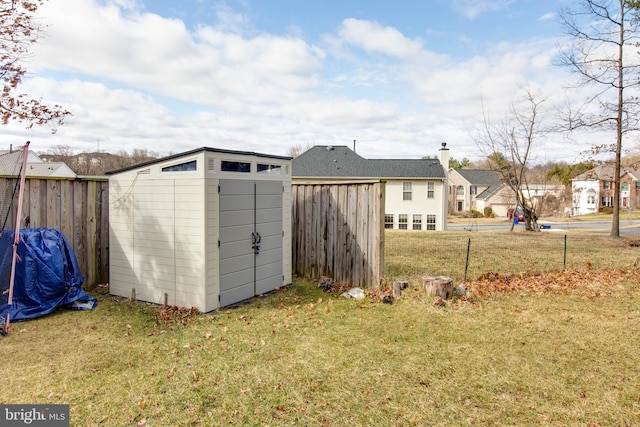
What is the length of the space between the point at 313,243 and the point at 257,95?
11.4 metres

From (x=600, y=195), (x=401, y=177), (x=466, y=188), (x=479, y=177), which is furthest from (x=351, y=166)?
(x=600, y=195)

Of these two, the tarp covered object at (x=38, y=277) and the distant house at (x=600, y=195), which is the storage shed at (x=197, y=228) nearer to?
the tarp covered object at (x=38, y=277)

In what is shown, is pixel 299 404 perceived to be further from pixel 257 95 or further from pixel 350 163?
pixel 350 163

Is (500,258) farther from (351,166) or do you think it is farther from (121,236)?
(351,166)

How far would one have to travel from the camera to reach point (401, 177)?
92.2 feet

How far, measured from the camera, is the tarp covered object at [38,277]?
5.30 metres

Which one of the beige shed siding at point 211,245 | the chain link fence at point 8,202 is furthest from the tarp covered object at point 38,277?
the beige shed siding at point 211,245

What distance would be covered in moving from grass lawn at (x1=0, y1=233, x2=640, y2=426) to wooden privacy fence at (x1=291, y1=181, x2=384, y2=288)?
1024 mm

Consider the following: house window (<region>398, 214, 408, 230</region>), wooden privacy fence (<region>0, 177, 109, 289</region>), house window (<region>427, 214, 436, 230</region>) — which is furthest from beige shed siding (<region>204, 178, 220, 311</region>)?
house window (<region>427, 214, 436, 230</region>)

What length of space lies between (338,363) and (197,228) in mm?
2960

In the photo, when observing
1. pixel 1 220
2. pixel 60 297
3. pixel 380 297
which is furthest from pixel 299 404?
pixel 1 220

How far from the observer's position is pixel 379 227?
684 cm

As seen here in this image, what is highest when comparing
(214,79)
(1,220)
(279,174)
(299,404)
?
(214,79)

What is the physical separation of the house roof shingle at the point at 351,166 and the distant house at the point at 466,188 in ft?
77.1
